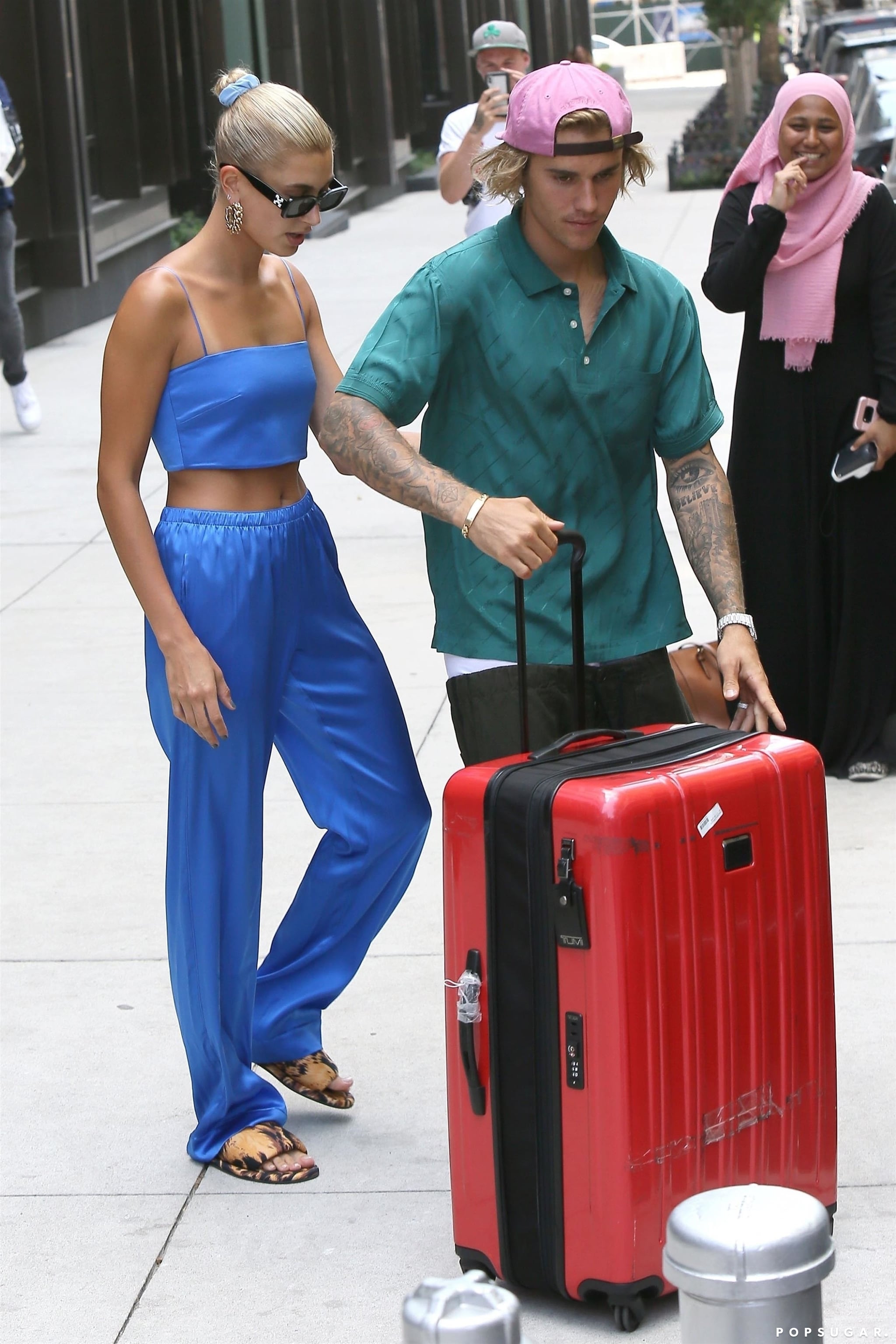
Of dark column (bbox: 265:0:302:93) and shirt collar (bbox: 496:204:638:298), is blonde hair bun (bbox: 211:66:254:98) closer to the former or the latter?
shirt collar (bbox: 496:204:638:298)

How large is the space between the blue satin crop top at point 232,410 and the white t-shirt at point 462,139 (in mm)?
4837

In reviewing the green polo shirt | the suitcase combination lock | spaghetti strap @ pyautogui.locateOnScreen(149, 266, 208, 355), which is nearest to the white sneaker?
spaghetti strap @ pyautogui.locateOnScreen(149, 266, 208, 355)

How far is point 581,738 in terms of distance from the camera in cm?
297

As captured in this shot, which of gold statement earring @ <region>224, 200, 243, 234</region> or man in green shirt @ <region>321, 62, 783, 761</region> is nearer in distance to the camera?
man in green shirt @ <region>321, 62, 783, 761</region>

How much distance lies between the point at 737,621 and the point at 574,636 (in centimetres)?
33

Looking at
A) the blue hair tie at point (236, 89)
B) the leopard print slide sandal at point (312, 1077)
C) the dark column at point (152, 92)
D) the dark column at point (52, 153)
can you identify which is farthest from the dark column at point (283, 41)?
the leopard print slide sandal at point (312, 1077)

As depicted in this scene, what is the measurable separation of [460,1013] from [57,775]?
323 cm

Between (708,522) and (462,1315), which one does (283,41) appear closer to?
(708,522)

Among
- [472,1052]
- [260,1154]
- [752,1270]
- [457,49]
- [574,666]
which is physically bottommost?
[260,1154]

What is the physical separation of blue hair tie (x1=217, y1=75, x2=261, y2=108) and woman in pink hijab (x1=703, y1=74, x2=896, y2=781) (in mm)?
2287

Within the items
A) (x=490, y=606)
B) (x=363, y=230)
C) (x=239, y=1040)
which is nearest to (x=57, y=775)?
(x=239, y=1040)

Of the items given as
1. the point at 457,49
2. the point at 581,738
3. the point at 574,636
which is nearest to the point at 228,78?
the point at 574,636

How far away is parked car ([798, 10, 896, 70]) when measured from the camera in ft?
77.3

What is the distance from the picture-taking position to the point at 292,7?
2181 centimetres
